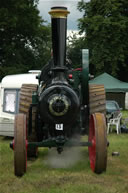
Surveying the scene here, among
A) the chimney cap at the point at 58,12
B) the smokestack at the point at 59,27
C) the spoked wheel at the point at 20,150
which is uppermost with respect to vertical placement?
the chimney cap at the point at 58,12

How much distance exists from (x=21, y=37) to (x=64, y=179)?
2841cm

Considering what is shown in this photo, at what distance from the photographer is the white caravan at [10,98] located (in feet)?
37.4

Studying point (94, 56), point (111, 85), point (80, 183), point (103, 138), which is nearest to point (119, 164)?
point (103, 138)

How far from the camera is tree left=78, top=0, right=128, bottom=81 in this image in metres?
32.1

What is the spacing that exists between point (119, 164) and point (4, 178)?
2250 millimetres

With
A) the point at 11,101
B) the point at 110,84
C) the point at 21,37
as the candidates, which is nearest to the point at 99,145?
the point at 11,101

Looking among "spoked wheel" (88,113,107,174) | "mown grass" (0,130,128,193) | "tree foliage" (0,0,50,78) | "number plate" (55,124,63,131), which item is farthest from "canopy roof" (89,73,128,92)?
"number plate" (55,124,63,131)

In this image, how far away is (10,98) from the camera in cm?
1192

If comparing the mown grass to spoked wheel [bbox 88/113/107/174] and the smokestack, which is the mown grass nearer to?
spoked wheel [bbox 88/113/107/174]

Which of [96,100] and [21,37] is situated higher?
[21,37]

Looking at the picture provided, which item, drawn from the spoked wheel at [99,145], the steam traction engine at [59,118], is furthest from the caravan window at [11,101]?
the spoked wheel at [99,145]

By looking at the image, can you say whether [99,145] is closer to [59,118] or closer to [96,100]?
[59,118]

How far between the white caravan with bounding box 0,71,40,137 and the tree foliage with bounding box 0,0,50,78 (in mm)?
17600

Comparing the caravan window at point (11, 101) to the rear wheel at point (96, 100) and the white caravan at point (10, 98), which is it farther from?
the rear wheel at point (96, 100)
